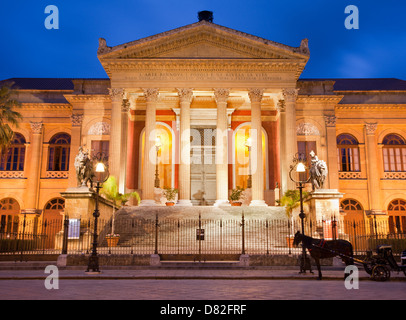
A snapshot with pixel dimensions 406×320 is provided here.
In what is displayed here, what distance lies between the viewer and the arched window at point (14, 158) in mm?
36188

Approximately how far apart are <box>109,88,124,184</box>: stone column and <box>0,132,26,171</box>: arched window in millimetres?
11076

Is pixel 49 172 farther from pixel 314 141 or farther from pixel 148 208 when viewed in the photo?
pixel 314 141

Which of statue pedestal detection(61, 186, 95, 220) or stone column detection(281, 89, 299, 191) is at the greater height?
stone column detection(281, 89, 299, 191)

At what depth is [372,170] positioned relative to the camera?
35.5 m

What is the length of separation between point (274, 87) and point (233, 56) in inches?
147

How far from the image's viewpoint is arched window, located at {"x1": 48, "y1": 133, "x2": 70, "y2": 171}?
1422 inches

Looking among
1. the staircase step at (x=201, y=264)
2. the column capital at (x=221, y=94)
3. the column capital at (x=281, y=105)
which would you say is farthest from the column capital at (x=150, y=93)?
the staircase step at (x=201, y=264)

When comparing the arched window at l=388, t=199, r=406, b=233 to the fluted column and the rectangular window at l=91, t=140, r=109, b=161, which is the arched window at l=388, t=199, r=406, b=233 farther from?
the rectangular window at l=91, t=140, r=109, b=161

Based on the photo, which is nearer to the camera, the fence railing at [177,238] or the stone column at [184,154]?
the fence railing at [177,238]

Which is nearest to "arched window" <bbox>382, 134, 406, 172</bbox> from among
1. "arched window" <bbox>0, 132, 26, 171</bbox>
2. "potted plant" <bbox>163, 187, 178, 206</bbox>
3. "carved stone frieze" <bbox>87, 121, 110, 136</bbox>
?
"potted plant" <bbox>163, 187, 178, 206</bbox>

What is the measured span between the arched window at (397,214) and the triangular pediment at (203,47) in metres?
15.2

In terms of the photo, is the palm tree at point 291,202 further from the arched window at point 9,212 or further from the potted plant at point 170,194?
the arched window at point 9,212

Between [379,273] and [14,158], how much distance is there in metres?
32.5

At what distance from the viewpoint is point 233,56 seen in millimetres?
30719
